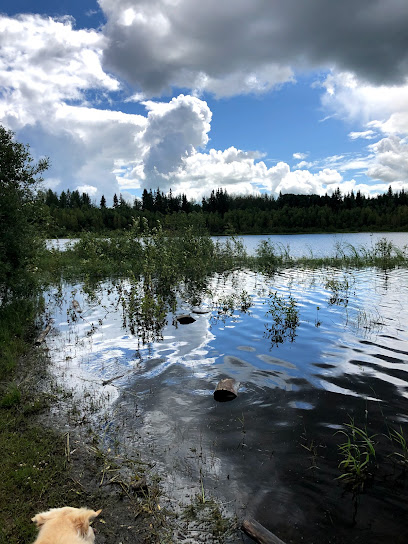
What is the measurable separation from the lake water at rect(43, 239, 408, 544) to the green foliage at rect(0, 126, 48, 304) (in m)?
2.76

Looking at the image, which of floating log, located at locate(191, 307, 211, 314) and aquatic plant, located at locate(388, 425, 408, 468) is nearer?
aquatic plant, located at locate(388, 425, 408, 468)

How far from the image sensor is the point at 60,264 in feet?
98.7

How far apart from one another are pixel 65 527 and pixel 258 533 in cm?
261

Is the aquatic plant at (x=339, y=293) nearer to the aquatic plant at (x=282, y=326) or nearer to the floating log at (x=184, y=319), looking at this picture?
the aquatic plant at (x=282, y=326)

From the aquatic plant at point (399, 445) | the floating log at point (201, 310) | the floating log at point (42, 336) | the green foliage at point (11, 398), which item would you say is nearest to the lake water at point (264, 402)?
the aquatic plant at point (399, 445)

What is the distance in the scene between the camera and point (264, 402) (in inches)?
336

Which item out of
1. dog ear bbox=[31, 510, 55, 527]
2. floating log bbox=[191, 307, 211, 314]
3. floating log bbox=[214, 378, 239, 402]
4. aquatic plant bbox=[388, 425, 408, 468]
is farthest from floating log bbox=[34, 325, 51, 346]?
aquatic plant bbox=[388, 425, 408, 468]

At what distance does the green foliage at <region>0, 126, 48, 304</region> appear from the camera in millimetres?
13789

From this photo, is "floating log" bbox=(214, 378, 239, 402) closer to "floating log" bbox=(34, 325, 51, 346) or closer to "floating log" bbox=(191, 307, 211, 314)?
"floating log" bbox=(34, 325, 51, 346)

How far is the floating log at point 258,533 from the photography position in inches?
168

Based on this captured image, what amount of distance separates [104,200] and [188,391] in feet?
629

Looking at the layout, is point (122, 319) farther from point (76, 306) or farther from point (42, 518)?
point (42, 518)

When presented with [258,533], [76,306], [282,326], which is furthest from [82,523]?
[76,306]

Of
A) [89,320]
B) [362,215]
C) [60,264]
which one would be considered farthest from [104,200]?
[89,320]
